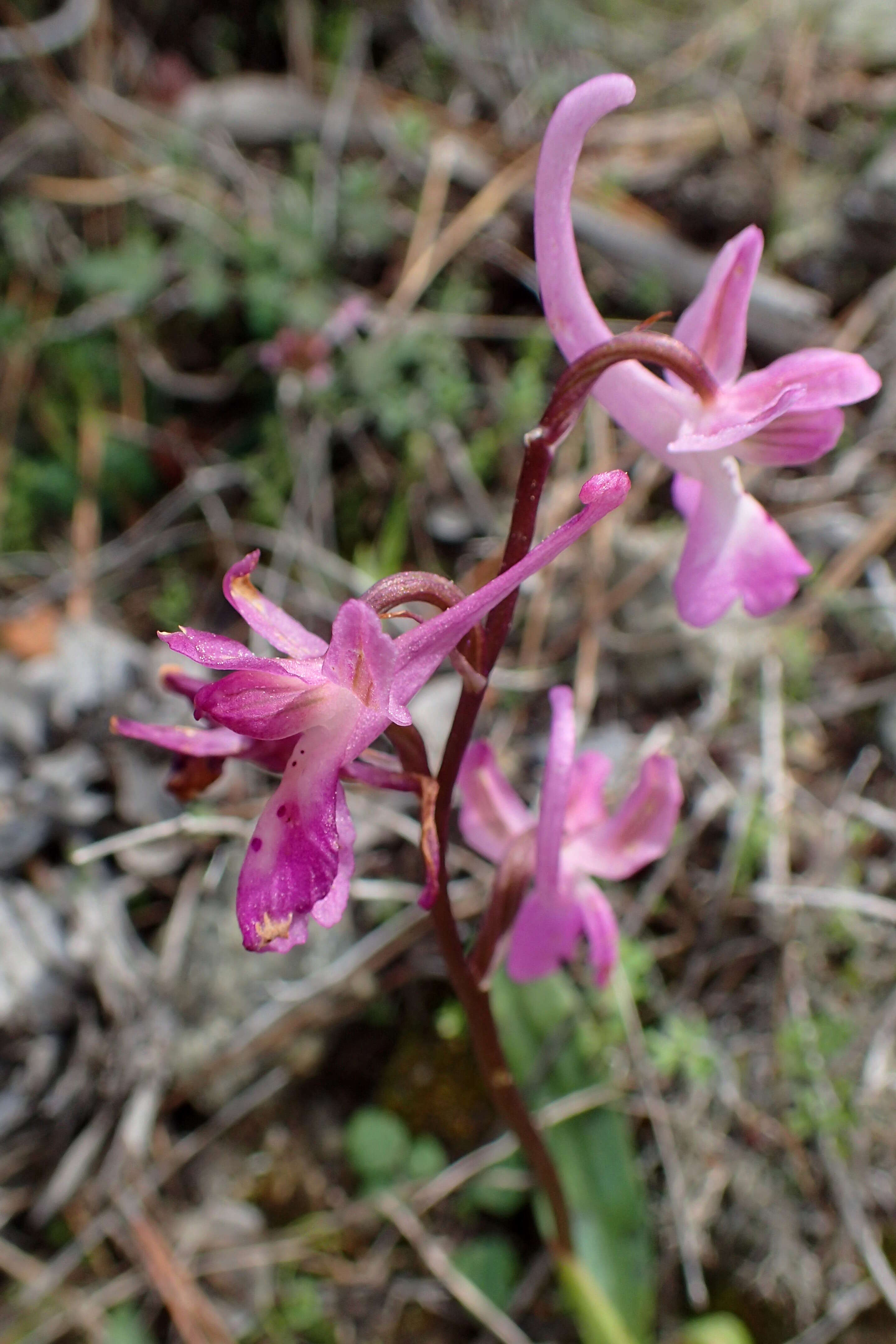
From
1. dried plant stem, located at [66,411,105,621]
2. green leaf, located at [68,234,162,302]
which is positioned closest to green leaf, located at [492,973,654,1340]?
dried plant stem, located at [66,411,105,621]

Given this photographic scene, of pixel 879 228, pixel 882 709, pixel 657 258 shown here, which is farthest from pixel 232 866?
pixel 879 228

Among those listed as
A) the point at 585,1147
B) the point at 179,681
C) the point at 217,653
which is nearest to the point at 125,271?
the point at 179,681

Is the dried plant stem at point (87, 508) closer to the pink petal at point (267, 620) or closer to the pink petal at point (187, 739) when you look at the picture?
the pink petal at point (187, 739)

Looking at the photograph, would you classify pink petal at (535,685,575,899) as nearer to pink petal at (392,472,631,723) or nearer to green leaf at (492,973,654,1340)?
pink petal at (392,472,631,723)

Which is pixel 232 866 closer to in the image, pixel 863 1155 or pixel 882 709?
pixel 863 1155

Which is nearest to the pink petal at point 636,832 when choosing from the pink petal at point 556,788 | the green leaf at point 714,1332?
the pink petal at point 556,788

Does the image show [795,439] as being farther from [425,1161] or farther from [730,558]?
[425,1161]
